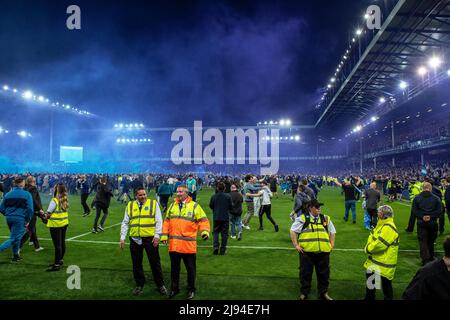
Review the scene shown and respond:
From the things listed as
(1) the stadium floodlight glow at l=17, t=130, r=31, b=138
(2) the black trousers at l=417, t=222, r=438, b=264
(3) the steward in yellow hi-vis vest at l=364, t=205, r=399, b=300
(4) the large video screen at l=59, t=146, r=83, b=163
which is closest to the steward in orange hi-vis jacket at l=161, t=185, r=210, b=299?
(3) the steward in yellow hi-vis vest at l=364, t=205, r=399, b=300

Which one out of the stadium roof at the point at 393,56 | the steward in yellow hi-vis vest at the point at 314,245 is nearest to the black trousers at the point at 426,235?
the steward in yellow hi-vis vest at the point at 314,245

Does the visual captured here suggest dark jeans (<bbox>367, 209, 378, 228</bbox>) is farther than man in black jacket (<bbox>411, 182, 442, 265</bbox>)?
Yes

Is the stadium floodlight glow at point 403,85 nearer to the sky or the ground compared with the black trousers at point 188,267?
nearer to the sky

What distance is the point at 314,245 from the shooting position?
5.19m

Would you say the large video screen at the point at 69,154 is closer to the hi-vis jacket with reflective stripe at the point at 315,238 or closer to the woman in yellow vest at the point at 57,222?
the woman in yellow vest at the point at 57,222

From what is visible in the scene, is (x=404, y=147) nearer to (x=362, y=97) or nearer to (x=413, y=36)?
(x=362, y=97)

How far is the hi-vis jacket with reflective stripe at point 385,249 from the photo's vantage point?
4883mm

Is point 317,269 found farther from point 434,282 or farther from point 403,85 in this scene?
point 403,85

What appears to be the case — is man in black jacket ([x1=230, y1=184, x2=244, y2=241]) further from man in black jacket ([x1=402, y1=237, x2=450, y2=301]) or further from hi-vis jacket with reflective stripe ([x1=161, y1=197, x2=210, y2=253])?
man in black jacket ([x1=402, y1=237, x2=450, y2=301])

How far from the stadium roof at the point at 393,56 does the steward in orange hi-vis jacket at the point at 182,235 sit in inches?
669

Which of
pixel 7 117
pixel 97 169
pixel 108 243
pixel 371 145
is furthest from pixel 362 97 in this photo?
pixel 7 117

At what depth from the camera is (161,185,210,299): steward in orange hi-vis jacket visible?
5.34m

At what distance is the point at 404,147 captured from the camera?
4103cm

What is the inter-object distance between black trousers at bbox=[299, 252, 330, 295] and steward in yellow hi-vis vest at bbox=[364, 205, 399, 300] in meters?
0.65
